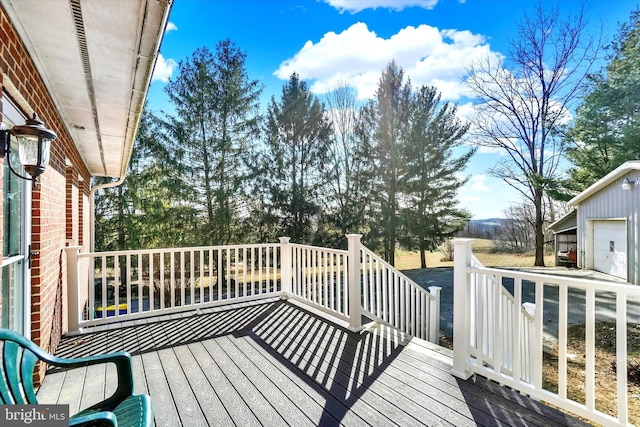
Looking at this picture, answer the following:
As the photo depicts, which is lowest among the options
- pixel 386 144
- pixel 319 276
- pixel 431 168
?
A: pixel 319 276

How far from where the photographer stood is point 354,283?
3750 millimetres

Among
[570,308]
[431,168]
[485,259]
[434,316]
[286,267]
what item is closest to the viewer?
[434,316]

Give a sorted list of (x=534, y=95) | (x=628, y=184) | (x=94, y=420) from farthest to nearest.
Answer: (x=534, y=95) < (x=628, y=184) < (x=94, y=420)

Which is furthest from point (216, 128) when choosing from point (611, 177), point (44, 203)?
point (611, 177)

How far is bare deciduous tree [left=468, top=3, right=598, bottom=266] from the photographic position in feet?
39.1

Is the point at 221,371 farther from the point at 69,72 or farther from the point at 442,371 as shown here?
the point at 69,72

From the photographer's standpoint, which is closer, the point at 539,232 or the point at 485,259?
the point at 539,232

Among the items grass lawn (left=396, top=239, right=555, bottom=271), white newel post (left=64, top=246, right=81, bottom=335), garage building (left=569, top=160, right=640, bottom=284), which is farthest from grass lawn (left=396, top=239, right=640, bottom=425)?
grass lawn (left=396, top=239, right=555, bottom=271)

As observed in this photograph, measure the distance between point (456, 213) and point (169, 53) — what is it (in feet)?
44.5

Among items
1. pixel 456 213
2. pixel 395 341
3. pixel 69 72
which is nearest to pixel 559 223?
pixel 456 213

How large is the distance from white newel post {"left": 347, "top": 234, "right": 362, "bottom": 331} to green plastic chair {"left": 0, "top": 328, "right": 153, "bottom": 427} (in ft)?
8.12

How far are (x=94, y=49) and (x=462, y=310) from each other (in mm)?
3276

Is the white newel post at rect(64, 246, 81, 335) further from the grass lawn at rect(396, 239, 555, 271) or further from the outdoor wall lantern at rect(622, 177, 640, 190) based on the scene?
the grass lawn at rect(396, 239, 555, 271)

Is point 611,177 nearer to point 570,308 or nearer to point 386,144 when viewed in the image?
point 570,308
